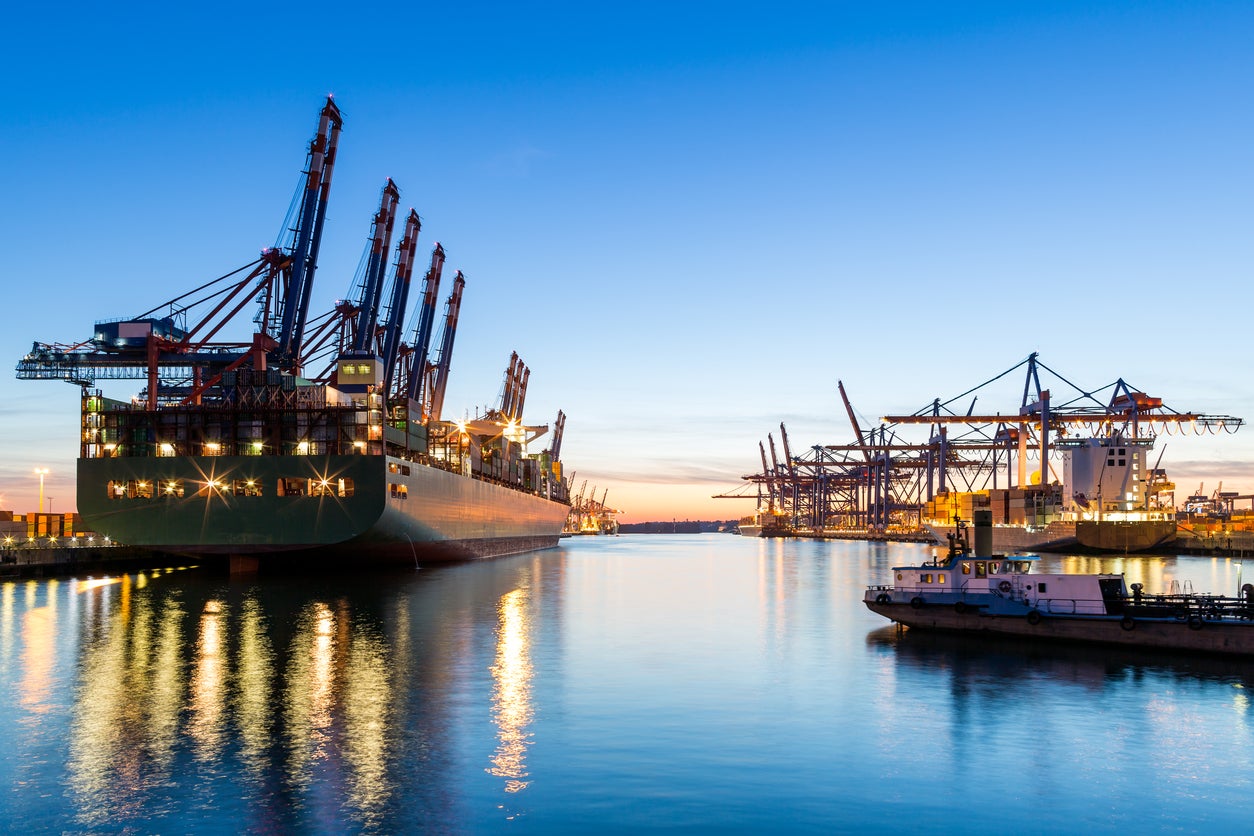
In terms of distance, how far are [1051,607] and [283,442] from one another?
180 ft

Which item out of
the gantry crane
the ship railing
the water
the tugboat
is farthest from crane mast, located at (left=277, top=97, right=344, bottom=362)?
the ship railing

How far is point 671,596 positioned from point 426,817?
50.2 metres

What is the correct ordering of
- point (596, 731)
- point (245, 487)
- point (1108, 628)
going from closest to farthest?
point (596, 731)
point (1108, 628)
point (245, 487)

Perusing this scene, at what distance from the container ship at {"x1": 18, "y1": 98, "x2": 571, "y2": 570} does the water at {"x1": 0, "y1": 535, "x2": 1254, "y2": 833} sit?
1005 inches

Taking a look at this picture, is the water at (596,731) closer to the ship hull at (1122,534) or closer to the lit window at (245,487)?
the lit window at (245,487)

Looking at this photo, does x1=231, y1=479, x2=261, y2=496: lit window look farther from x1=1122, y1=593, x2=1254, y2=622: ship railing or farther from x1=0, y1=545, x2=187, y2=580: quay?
→ x1=1122, y1=593, x2=1254, y2=622: ship railing

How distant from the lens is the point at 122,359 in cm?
8606

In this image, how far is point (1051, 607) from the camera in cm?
3525

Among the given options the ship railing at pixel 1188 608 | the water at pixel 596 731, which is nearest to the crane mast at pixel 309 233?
the water at pixel 596 731

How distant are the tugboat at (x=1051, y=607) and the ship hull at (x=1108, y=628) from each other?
3cm

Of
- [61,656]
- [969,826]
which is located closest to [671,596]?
[61,656]

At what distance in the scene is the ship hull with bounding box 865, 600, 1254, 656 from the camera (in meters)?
32.2

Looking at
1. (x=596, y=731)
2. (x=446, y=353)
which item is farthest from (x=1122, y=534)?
(x=596, y=731)

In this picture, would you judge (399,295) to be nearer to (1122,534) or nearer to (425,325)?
(425,325)
